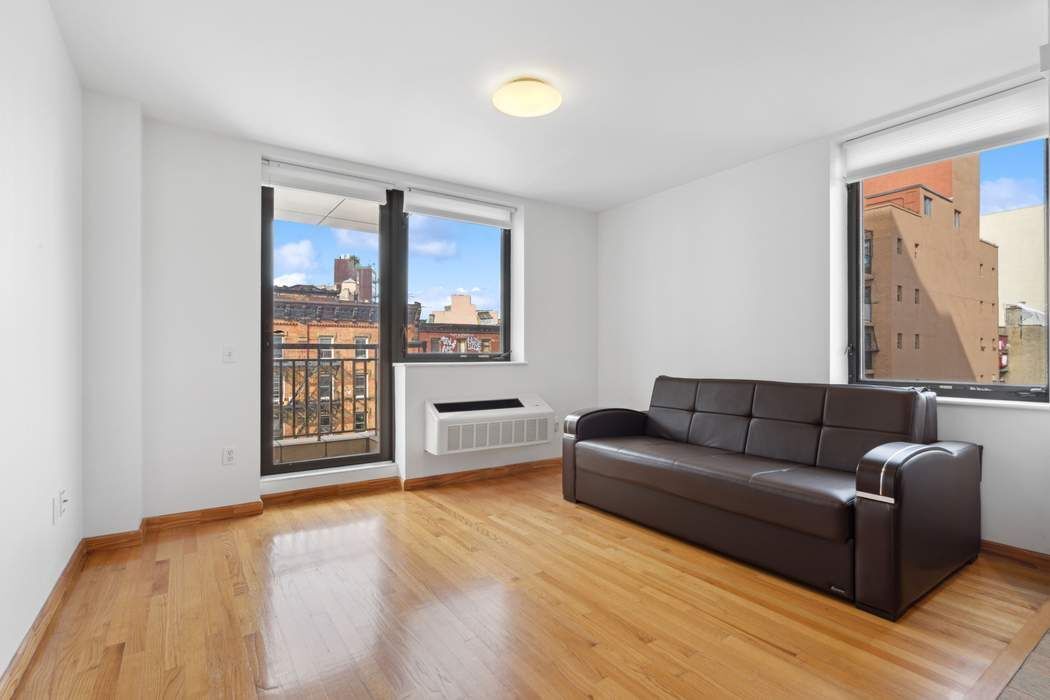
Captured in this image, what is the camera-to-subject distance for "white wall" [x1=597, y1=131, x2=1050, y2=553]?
2.75 metres

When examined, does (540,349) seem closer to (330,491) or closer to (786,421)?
(330,491)

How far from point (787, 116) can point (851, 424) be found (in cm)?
188

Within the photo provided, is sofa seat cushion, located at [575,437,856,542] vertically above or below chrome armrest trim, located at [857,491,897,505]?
below

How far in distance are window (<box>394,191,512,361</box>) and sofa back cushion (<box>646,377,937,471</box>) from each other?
1.80 meters

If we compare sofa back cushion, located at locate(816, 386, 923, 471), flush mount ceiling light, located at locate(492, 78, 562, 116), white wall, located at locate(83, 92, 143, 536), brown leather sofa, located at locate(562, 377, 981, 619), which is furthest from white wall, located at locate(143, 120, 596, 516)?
sofa back cushion, located at locate(816, 386, 923, 471)

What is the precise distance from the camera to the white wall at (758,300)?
275 centimetres

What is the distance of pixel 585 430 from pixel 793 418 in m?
1.37

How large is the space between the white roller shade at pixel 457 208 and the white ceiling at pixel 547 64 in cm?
66

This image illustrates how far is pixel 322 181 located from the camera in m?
3.87

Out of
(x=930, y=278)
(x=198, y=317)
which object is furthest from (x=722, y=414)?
(x=198, y=317)

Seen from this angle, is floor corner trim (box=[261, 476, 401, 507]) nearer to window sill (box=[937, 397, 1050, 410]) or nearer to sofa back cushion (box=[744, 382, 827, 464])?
sofa back cushion (box=[744, 382, 827, 464])

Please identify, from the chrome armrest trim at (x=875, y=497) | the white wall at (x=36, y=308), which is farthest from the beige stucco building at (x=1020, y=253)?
the white wall at (x=36, y=308)

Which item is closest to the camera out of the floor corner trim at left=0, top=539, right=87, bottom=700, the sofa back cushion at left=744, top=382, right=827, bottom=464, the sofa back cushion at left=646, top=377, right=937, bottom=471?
the floor corner trim at left=0, top=539, right=87, bottom=700

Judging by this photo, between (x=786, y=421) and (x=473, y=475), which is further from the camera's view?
(x=473, y=475)
